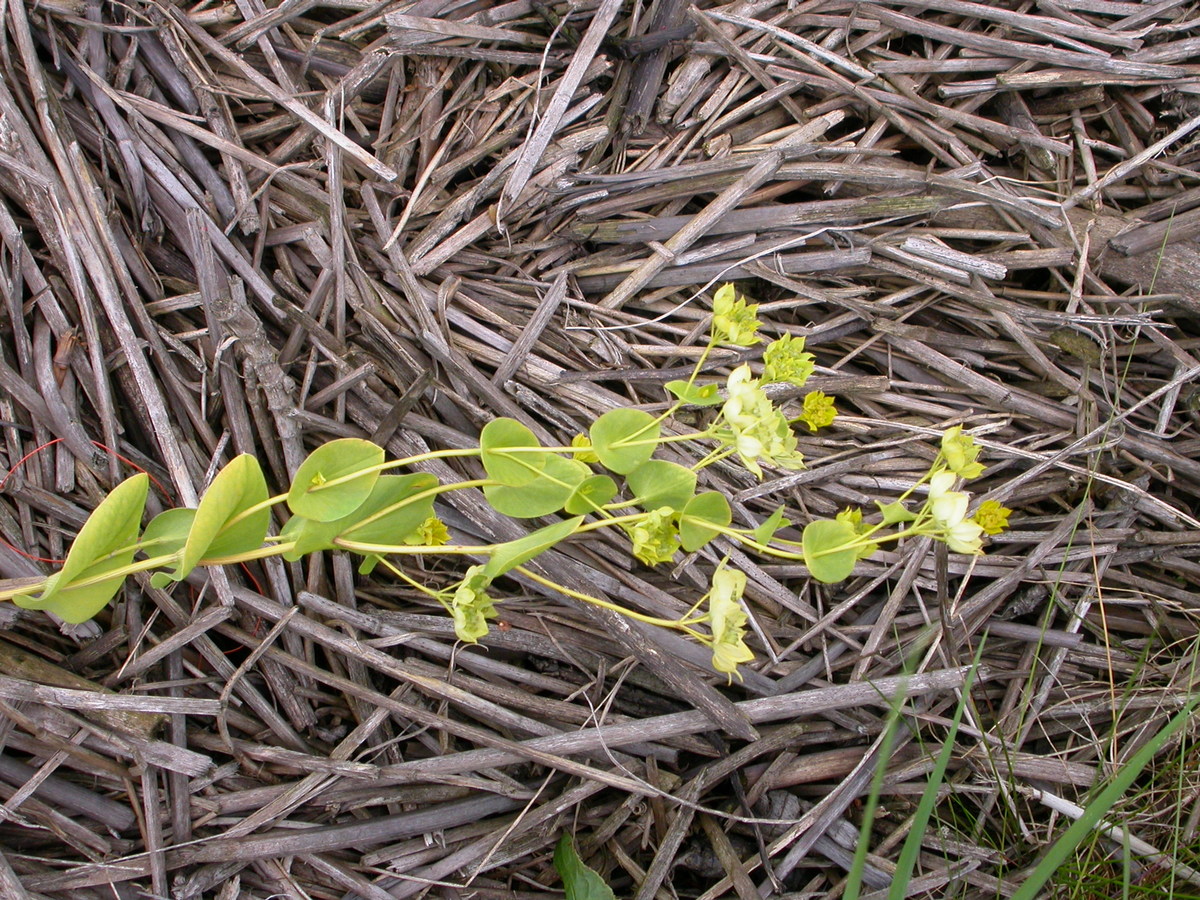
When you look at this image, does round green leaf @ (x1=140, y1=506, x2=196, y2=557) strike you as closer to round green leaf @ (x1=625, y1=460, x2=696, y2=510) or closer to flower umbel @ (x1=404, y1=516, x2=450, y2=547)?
flower umbel @ (x1=404, y1=516, x2=450, y2=547)

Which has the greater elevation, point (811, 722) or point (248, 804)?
point (248, 804)

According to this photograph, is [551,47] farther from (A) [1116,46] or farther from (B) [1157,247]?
(B) [1157,247]

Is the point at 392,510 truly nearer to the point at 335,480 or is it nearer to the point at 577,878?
the point at 335,480

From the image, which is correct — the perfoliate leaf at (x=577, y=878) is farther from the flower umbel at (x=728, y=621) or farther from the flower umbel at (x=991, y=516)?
the flower umbel at (x=991, y=516)

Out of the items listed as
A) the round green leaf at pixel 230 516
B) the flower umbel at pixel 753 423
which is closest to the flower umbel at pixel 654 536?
the flower umbel at pixel 753 423

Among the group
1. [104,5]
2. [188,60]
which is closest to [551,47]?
[188,60]

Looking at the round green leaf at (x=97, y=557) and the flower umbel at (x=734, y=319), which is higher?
the flower umbel at (x=734, y=319)
